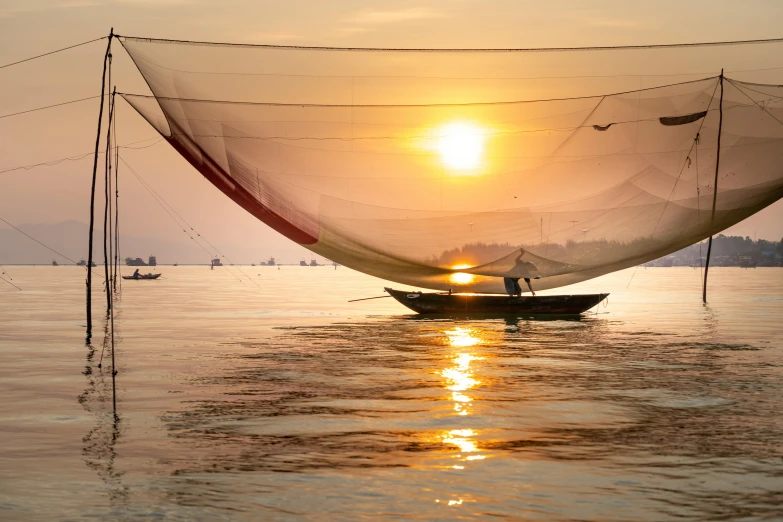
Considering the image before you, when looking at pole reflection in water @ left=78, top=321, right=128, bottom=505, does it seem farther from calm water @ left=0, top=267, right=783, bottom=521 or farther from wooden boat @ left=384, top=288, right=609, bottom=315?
wooden boat @ left=384, top=288, right=609, bottom=315

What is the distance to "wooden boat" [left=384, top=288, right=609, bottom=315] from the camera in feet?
119

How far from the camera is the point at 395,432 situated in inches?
533

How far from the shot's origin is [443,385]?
18734 millimetres

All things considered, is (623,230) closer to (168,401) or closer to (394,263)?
(394,263)

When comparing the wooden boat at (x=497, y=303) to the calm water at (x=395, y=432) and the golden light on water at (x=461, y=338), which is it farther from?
the calm water at (x=395, y=432)

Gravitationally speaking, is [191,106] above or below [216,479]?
above

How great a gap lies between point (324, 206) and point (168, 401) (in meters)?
10.1

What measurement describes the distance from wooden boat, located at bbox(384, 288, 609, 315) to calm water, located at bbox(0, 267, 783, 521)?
8.42 m

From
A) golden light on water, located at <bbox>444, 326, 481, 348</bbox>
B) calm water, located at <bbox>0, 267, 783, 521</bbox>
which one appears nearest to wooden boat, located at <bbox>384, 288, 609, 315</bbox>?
golden light on water, located at <bbox>444, 326, 481, 348</bbox>

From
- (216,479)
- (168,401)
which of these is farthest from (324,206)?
(216,479)

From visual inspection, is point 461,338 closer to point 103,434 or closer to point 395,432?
point 395,432

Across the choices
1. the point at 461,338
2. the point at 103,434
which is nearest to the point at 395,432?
the point at 103,434

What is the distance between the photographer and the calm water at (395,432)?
32.6ft

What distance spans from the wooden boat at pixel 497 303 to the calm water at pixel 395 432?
27.6 feet
